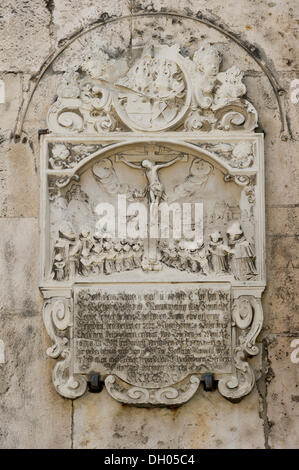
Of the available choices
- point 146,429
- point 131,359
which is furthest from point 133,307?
point 146,429

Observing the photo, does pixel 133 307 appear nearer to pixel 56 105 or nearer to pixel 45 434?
pixel 45 434

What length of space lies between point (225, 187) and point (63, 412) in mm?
2266

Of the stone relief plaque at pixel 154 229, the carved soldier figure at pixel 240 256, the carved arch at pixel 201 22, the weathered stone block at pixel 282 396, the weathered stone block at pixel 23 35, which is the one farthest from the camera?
the weathered stone block at pixel 23 35

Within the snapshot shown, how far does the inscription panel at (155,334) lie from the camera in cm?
896

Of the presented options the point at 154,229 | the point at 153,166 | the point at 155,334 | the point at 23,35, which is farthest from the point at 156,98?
the point at 155,334

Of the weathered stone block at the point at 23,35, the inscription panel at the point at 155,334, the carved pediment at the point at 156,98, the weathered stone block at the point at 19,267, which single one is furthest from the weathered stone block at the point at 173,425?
the weathered stone block at the point at 23,35

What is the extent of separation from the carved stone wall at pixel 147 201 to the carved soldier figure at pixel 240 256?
0.05ft

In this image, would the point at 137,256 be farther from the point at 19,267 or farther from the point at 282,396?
the point at 282,396

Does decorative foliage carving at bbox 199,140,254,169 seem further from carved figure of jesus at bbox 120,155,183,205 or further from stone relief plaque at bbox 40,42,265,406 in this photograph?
carved figure of jesus at bbox 120,155,183,205

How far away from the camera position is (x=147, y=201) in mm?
9375

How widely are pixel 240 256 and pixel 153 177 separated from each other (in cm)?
98

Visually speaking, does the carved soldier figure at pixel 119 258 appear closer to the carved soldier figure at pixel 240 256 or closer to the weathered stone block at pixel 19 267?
the weathered stone block at pixel 19 267

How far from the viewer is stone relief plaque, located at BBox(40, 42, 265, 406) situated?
8.98m

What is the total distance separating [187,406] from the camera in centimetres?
893
